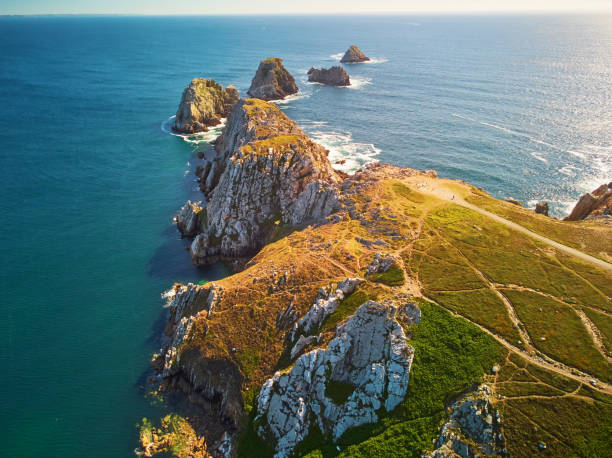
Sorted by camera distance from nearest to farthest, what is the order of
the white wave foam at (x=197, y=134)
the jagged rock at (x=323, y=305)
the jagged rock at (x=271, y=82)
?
the jagged rock at (x=323, y=305) → the white wave foam at (x=197, y=134) → the jagged rock at (x=271, y=82)

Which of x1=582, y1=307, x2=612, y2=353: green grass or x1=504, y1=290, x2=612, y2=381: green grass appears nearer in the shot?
x1=504, y1=290, x2=612, y2=381: green grass

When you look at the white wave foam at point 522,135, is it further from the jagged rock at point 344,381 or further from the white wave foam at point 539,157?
the jagged rock at point 344,381

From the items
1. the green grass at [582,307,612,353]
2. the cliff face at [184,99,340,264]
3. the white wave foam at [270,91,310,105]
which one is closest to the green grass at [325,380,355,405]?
the green grass at [582,307,612,353]

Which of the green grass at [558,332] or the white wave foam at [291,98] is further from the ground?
the white wave foam at [291,98]

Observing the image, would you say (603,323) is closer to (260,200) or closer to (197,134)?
(260,200)

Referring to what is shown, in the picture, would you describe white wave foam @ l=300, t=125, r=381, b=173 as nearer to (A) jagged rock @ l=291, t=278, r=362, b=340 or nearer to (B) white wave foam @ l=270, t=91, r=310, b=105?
(B) white wave foam @ l=270, t=91, r=310, b=105

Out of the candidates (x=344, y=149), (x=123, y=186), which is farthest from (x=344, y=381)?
(x=344, y=149)

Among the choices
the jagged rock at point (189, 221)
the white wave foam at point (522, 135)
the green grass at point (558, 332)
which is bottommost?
the jagged rock at point (189, 221)

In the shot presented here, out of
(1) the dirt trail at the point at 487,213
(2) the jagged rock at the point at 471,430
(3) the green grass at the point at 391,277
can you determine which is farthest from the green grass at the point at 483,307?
(1) the dirt trail at the point at 487,213
